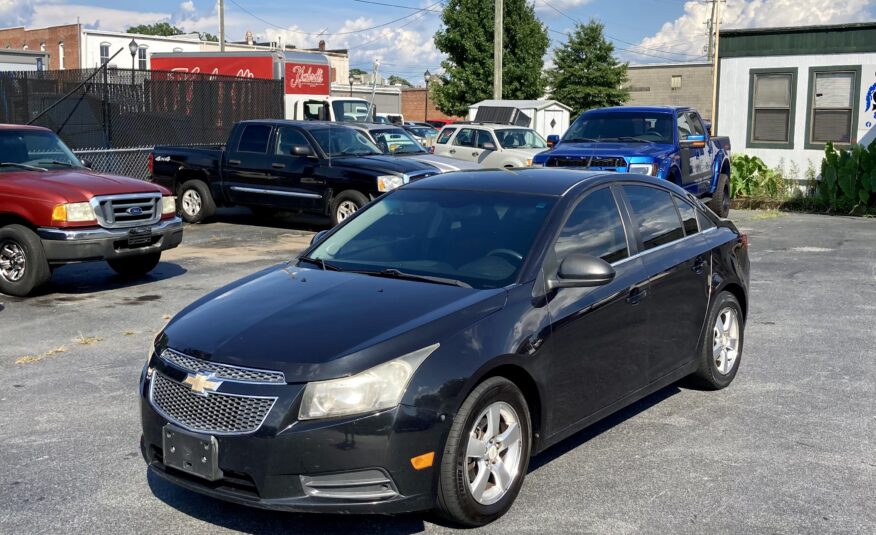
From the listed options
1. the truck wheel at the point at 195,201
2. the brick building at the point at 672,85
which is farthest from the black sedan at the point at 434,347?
the brick building at the point at 672,85

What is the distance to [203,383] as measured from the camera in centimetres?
426

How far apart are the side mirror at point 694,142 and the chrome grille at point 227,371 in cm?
1234

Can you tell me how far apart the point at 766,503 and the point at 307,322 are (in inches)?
95.0

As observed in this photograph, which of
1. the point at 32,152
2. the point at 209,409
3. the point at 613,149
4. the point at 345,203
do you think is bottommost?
the point at 209,409

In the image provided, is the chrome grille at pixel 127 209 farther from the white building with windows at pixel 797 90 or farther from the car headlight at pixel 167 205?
the white building with windows at pixel 797 90

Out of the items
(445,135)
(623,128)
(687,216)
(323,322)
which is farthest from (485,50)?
(323,322)

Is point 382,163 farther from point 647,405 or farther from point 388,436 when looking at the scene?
point 388,436

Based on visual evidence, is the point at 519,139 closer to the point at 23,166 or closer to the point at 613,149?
the point at 613,149

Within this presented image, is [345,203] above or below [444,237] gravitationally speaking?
below

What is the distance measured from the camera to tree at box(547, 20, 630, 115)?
5009 cm

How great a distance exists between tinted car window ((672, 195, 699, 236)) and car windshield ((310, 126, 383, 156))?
963 centimetres

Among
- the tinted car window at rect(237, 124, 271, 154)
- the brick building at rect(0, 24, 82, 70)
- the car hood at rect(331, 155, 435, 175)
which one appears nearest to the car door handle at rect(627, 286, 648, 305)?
the car hood at rect(331, 155, 435, 175)

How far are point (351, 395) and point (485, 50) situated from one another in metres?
40.0

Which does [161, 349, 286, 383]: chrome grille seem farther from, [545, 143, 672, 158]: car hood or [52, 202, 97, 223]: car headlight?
[545, 143, 672, 158]: car hood
